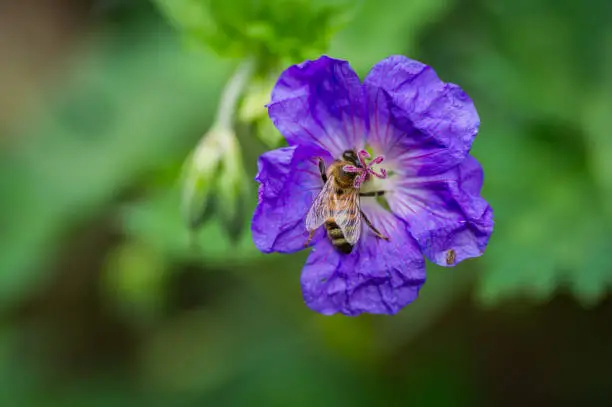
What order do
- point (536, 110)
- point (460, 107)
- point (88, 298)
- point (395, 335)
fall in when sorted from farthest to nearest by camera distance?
point (88, 298)
point (395, 335)
point (536, 110)
point (460, 107)

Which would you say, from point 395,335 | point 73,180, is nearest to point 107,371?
point 73,180

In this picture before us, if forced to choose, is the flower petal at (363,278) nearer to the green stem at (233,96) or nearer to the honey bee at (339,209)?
the honey bee at (339,209)

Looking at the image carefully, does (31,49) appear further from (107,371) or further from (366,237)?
(366,237)

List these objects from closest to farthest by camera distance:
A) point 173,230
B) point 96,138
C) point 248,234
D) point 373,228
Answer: point 373,228
point 248,234
point 173,230
point 96,138

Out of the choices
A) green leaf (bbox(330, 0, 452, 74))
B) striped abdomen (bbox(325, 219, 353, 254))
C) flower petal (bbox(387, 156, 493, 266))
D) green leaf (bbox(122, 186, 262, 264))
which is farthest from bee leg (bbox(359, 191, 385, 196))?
green leaf (bbox(330, 0, 452, 74))

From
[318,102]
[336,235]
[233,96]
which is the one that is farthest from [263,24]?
[336,235]

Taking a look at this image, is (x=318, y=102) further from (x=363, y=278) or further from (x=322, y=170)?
(x=363, y=278)
